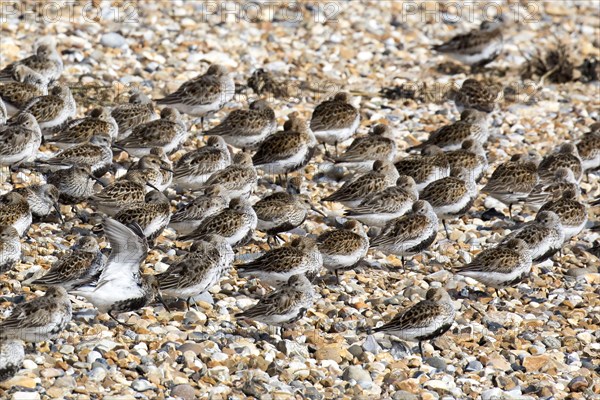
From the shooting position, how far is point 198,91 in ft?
57.4

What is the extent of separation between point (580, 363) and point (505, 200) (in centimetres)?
427

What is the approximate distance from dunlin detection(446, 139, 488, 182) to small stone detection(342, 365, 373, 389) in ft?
18.8

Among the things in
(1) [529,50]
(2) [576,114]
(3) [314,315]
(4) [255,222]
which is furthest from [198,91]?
(1) [529,50]

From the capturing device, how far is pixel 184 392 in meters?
10.3

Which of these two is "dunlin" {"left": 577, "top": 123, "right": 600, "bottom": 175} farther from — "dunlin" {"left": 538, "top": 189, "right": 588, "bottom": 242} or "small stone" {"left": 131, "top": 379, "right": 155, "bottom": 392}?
"small stone" {"left": 131, "top": 379, "right": 155, "bottom": 392}

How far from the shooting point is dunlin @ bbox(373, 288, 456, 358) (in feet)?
39.0

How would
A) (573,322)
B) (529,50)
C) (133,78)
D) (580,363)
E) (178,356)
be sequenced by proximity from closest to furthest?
(178,356) → (580,363) → (573,322) → (133,78) → (529,50)

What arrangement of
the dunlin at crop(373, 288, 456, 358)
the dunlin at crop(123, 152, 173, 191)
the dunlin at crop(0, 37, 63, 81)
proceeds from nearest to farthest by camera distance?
1. the dunlin at crop(373, 288, 456, 358)
2. the dunlin at crop(123, 152, 173, 191)
3. the dunlin at crop(0, 37, 63, 81)

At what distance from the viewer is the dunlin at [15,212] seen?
12695 millimetres

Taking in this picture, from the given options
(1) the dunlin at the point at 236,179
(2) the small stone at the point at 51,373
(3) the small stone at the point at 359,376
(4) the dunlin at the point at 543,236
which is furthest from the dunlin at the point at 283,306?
(4) the dunlin at the point at 543,236

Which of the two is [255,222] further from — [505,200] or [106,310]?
[505,200]

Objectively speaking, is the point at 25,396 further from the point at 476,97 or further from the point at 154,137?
the point at 476,97

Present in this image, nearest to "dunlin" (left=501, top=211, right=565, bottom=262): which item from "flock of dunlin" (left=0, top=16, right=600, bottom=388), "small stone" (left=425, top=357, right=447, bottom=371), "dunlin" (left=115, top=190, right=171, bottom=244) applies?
"flock of dunlin" (left=0, top=16, right=600, bottom=388)

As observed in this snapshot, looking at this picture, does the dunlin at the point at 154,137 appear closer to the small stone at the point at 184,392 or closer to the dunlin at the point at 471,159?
the dunlin at the point at 471,159
